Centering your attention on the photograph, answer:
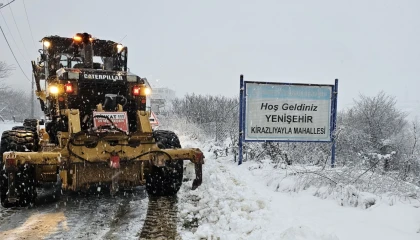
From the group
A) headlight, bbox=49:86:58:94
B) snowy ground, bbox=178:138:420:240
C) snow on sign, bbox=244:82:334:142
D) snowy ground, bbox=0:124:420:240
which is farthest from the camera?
snow on sign, bbox=244:82:334:142

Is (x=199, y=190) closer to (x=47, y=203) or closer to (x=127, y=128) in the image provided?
(x=127, y=128)

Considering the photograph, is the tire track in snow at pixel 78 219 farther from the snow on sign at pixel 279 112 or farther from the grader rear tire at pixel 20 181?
the snow on sign at pixel 279 112

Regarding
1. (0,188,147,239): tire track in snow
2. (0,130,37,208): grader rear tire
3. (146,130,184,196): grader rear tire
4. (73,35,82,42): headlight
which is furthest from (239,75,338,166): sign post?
(0,130,37,208): grader rear tire

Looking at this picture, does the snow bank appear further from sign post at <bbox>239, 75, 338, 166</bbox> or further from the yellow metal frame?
sign post at <bbox>239, 75, 338, 166</bbox>

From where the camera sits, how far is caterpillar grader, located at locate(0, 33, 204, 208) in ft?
18.2

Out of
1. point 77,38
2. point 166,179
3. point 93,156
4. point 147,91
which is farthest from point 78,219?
point 77,38

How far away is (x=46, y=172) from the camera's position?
5.90 metres

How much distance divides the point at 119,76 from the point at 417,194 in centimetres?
525

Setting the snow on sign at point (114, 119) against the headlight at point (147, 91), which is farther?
the headlight at point (147, 91)

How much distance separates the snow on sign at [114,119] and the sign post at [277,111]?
2.80 metres

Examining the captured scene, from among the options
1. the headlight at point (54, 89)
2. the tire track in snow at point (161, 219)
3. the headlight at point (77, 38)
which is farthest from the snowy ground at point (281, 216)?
the headlight at point (77, 38)

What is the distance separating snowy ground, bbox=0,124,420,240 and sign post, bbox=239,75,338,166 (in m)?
1.52

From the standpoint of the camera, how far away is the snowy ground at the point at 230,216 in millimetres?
4105

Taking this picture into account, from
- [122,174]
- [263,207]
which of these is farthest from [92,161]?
[263,207]
